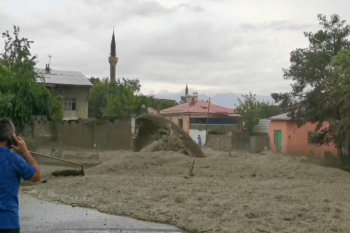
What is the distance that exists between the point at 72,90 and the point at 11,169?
142 feet

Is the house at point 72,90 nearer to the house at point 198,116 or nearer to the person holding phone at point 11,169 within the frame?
the house at point 198,116

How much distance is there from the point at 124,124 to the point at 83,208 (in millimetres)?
19785

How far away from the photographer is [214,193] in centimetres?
1314

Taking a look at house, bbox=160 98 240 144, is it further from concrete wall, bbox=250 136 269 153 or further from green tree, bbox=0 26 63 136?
green tree, bbox=0 26 63 136

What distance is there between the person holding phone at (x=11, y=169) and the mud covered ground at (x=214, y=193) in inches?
181

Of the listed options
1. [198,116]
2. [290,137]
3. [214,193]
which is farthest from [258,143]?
[214,193]

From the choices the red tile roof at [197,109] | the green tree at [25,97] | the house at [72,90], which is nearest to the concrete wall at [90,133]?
the green tree at [25,97]

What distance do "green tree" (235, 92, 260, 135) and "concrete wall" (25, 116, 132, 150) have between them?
19.8 meters

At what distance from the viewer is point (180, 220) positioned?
32.5 feet

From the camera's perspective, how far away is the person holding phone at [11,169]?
5.04m

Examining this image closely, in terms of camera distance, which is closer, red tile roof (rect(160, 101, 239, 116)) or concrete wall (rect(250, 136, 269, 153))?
concrete wall (rect(250, 136, 269, 153))

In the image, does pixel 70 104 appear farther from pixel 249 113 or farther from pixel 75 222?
pixel 75 222

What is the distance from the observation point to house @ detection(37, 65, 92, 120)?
153 ft

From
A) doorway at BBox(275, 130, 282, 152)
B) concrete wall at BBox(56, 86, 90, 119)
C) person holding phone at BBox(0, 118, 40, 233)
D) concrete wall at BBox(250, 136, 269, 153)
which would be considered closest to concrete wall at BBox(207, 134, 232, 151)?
concrete wall at BBox(250, 136, 269, 153)
